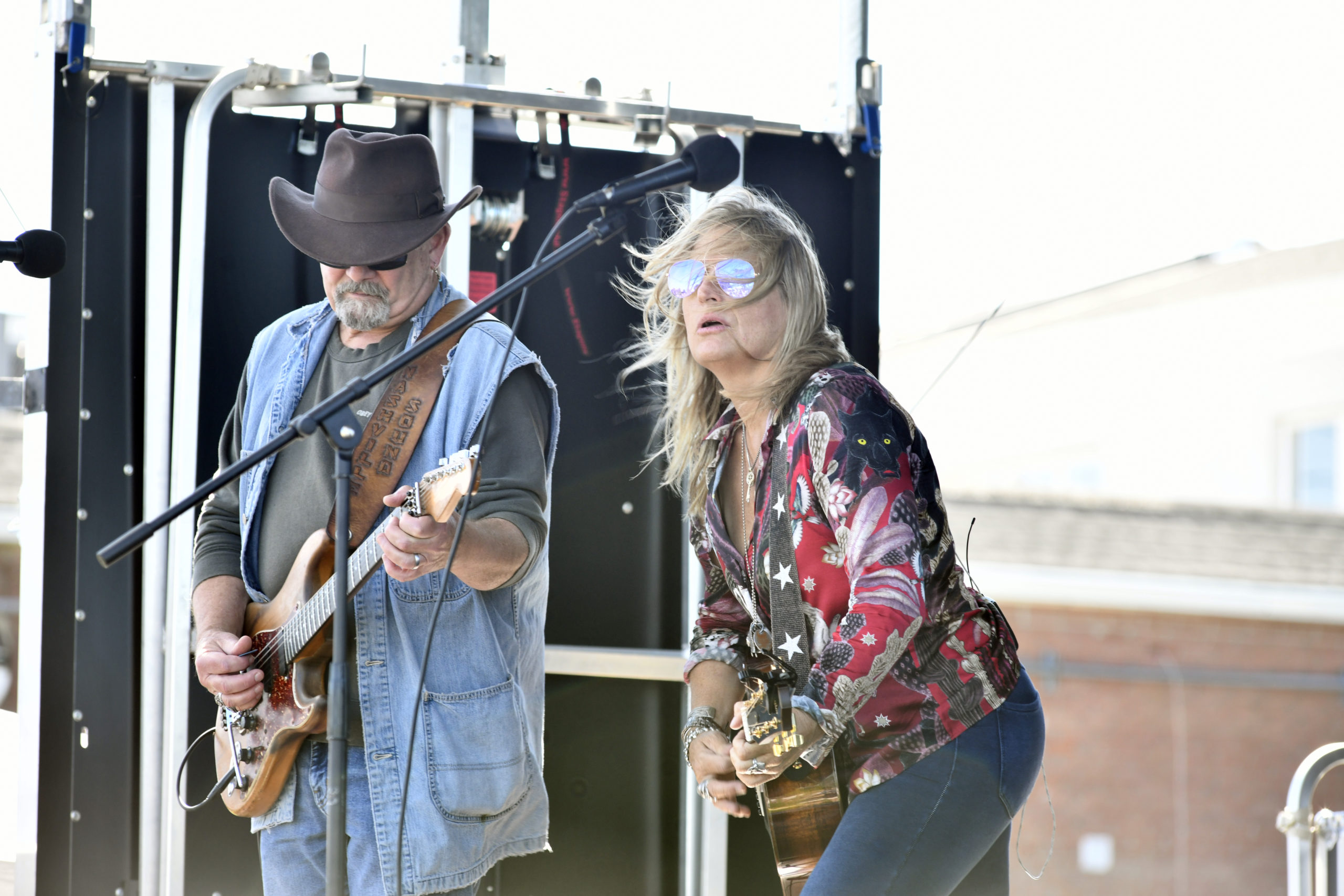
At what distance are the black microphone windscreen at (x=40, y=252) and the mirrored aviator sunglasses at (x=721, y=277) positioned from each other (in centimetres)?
108

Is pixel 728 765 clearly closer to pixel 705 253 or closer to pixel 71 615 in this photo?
pixel 705 253

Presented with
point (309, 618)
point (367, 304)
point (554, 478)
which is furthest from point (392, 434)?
point (554, 478)

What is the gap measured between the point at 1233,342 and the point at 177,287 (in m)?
12.4

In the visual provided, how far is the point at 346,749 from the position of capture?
1.81 m

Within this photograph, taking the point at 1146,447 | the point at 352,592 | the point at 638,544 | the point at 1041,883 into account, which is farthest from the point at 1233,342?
the point at 352,592

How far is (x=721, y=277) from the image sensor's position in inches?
93.8

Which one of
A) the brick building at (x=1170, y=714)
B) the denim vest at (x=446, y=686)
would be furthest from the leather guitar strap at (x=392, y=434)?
the brick building at (x=1170, y=714)

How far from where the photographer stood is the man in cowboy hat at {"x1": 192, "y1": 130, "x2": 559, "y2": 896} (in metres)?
2.17

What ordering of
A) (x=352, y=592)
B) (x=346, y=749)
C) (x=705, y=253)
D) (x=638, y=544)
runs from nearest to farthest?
(x=346, y=749) → (x=352, y=592) → (x=705, y=253) → (x=638, y=544)

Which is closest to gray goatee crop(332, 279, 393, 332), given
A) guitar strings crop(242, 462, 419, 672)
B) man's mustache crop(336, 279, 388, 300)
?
man's mustache crop(336, 279, 388, 300)

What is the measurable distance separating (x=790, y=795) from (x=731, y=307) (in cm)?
90

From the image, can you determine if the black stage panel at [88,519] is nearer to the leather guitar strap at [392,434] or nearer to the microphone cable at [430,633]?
the leather guitar strap at [392,434]

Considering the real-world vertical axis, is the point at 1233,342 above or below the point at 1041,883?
above

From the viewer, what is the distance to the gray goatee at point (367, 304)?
7.75 ft
